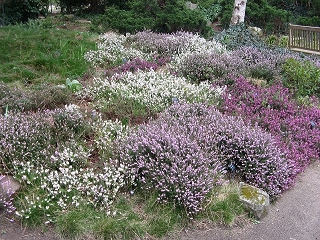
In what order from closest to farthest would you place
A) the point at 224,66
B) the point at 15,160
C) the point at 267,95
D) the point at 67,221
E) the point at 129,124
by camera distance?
the point at 67,221, the point at 15,160, the point at 129,124, the point at 267,95, the point at 224,66

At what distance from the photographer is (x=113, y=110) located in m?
5.89

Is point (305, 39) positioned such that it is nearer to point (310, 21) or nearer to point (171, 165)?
point (310, 21)

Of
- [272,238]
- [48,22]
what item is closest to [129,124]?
[272,238]

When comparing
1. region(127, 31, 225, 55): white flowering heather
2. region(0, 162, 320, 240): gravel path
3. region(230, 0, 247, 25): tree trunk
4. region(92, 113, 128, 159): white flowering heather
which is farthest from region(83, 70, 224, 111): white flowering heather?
region(230, 0, 247, 25): tree trunk

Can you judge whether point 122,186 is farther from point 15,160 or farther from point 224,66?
point 224,66

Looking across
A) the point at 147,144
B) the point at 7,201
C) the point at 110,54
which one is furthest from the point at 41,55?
the point at 7,201

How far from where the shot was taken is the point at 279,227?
407 centimetres

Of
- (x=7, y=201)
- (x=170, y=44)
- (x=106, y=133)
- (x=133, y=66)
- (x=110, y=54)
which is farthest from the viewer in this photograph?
(x=170, y=44)

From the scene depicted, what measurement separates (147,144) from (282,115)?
282 centimetres

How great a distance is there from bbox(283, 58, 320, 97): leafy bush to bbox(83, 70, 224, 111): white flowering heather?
1.77 m

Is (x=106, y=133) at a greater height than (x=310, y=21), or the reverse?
(x=310, y=21)

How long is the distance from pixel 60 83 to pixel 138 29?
4.53 meters

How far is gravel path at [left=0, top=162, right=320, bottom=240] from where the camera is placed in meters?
3.67

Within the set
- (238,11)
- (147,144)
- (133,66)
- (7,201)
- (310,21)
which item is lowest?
(7,201)
